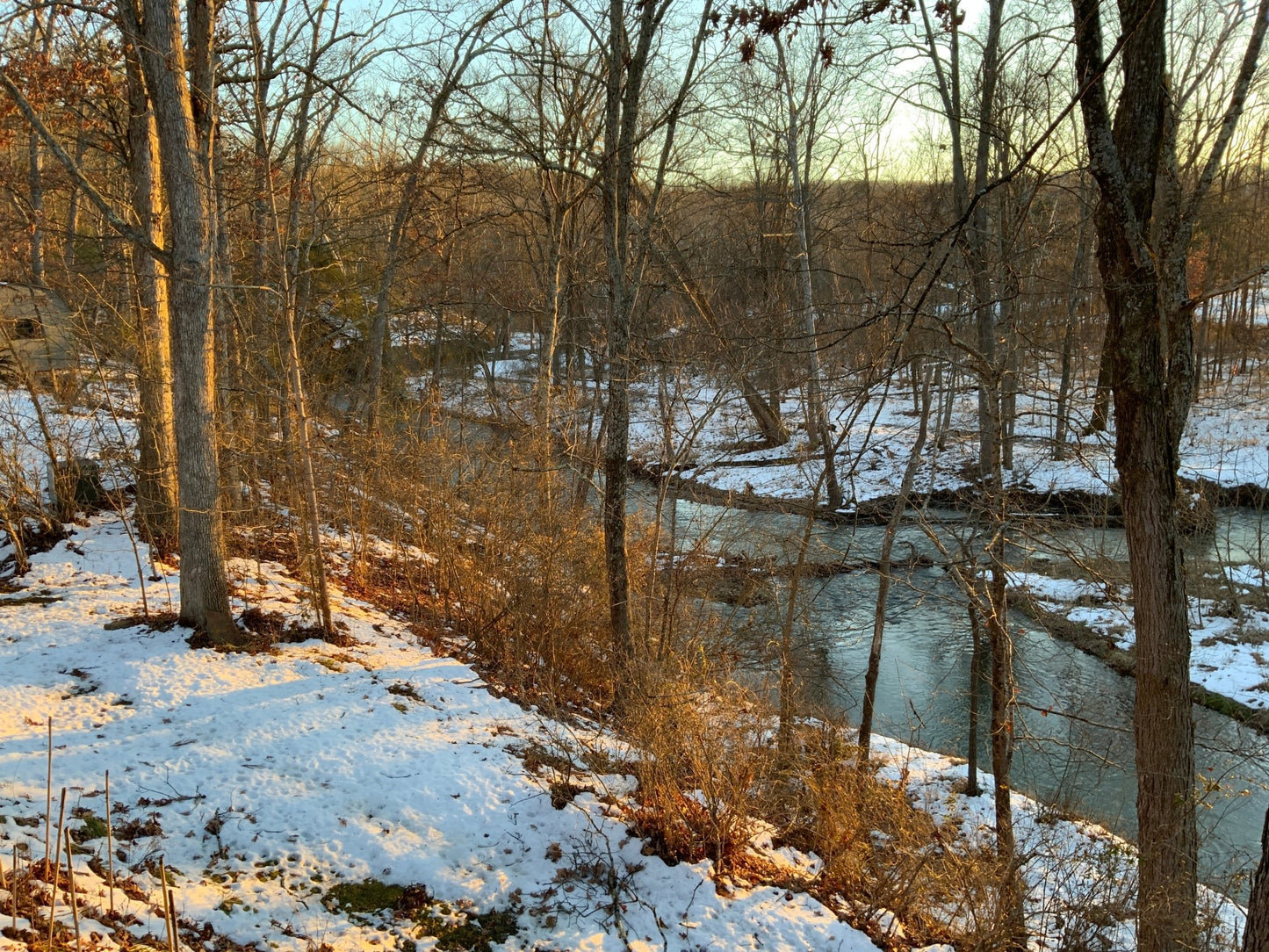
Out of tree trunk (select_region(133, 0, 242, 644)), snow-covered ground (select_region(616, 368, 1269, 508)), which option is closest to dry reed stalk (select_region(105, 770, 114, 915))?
tree trunk (select_region(133, 0, 242, 644))

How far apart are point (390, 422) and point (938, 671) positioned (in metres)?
9.37

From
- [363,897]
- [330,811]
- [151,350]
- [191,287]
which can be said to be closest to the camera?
[363,897]

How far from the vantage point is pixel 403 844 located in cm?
508

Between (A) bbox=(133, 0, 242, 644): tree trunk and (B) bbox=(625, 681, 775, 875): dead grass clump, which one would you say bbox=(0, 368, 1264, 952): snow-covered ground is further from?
(A) bbox=(133, 0, 242, 644): tree trunk

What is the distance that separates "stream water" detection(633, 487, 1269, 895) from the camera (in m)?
8.50

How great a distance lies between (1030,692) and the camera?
448 inches

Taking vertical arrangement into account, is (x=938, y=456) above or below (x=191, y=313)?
below

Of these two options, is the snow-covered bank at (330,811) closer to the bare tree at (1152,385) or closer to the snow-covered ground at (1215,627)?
the bare tree at (1152,385)

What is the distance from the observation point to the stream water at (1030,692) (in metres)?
8.50

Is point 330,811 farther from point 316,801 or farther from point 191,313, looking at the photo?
point 191,313

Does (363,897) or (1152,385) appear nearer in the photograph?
(363,897)

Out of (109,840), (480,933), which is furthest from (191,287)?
(480,933)

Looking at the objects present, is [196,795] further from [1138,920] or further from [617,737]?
[1138,920]

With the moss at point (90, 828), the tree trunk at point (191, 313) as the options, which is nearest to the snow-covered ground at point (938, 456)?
the tree trunk at point (191, 313)
